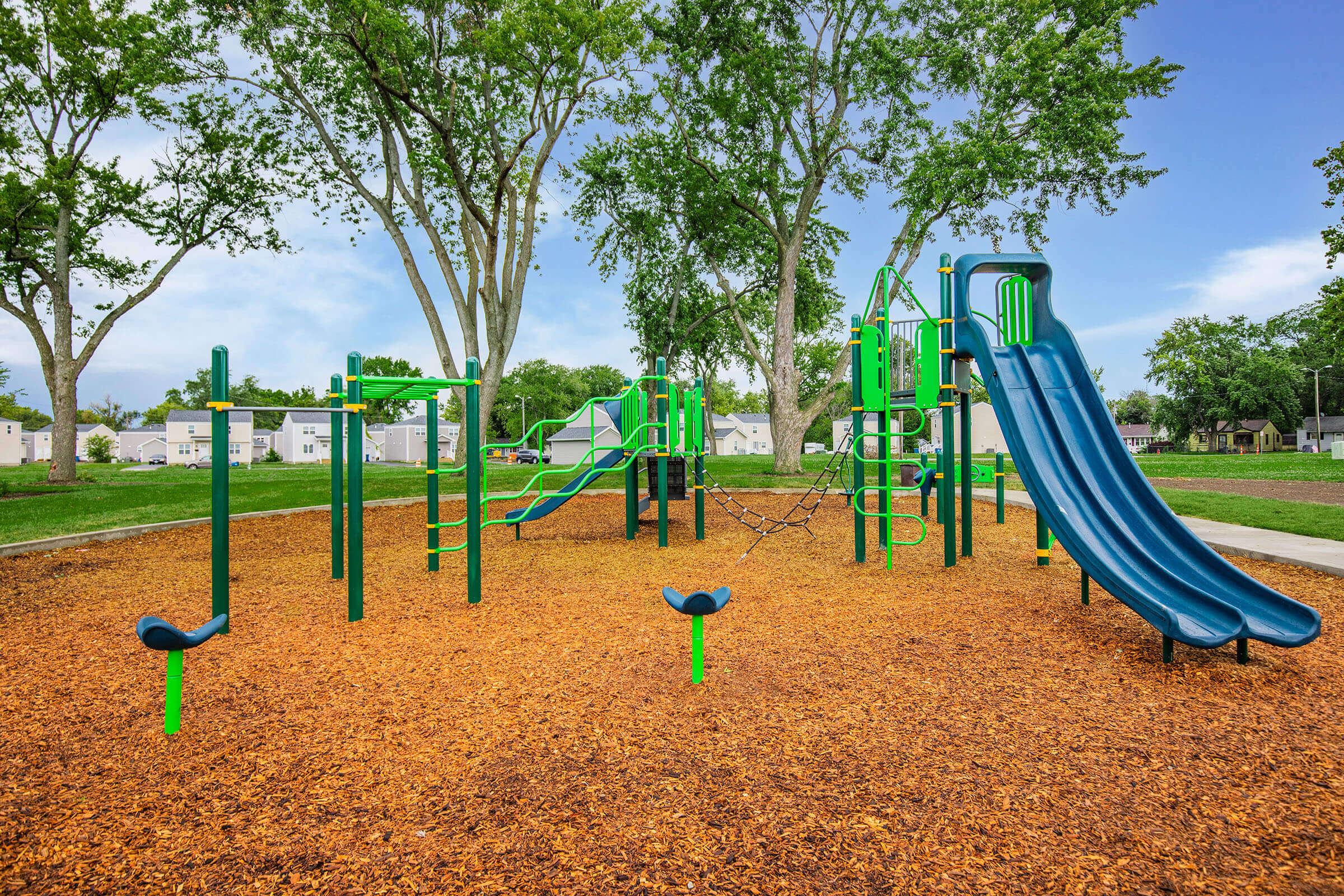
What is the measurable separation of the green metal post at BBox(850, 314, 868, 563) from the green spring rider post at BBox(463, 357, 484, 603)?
12.4ft

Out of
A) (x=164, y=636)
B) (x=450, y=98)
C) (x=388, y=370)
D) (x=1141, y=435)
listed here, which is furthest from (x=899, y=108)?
(x=1141, y=435)

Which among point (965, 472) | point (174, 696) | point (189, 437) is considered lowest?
point (174, 696)

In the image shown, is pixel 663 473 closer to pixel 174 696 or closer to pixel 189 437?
pixel 174 696

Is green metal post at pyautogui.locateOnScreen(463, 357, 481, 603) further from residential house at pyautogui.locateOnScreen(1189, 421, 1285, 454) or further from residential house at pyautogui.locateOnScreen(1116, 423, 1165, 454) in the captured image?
residential house at pyautogui.locateOnScreen(1116, 423, 1165, 454)

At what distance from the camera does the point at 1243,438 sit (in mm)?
66500

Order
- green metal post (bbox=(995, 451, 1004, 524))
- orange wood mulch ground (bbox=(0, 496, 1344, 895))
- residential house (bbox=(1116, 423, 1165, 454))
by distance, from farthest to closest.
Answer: residential house (bbox=(1116, 423, 1165, 454)) → green metal post (bbox=(995, 451, 1004, 524)) → orange wood mulch ground (bbox=(0, 496, 1344, 895))

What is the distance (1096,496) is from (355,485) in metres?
5.94

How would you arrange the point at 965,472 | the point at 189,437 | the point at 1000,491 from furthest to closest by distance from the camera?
the point at 189,437 → the point at 1000,491 → the point at 965,472

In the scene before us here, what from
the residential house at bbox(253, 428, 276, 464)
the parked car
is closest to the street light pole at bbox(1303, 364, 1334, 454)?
the parked car

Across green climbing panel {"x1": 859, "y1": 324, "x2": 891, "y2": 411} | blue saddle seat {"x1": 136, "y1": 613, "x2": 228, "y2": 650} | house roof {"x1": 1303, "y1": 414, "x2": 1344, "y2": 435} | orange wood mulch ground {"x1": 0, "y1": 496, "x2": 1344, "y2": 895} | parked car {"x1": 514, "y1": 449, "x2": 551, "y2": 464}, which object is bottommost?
orange wood mulch ground {"x1": 0, "y1": 496, "x2": 1344, "y2": 895}

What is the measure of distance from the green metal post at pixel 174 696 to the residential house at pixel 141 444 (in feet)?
293

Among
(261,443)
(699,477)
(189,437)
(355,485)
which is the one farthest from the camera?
(261,443)

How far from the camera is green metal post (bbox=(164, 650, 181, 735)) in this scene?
10.4ft

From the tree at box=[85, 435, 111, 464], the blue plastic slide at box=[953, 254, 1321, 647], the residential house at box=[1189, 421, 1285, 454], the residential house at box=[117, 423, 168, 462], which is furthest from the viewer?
the residential house at box=[117, 423, 168, 462]
